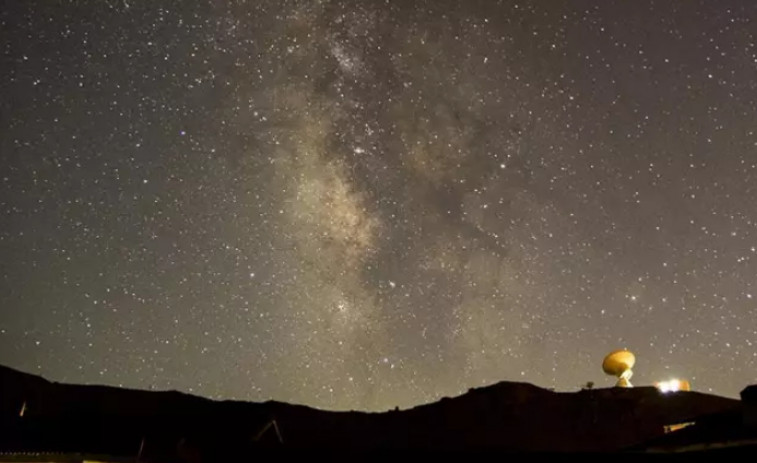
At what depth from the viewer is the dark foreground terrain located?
27.0 meters

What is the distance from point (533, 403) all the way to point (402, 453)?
26.3m

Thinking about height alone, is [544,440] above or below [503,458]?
above

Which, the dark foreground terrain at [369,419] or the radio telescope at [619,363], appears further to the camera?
the dark foreground terrain at [369,419]

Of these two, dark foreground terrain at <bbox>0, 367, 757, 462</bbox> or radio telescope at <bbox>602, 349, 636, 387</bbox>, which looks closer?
radio telescope at <bbox>602, 349, 636, 387</bbox>

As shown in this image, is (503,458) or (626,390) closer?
(503,458)

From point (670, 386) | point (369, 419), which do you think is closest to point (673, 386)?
point (670, 386)

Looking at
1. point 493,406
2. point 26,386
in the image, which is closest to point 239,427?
point 26,386

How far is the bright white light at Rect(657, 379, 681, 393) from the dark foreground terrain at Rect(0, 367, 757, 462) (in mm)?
550

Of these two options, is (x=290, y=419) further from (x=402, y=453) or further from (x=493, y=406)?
(x=402, y=453)

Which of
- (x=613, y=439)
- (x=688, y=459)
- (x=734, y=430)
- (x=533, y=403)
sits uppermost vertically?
(x=533, y=403)

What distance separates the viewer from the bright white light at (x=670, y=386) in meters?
27.8

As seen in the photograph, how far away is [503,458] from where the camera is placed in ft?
21.9

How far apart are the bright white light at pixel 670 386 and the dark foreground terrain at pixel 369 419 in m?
0.55

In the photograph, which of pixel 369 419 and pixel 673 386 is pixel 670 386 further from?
pixel 369 419
